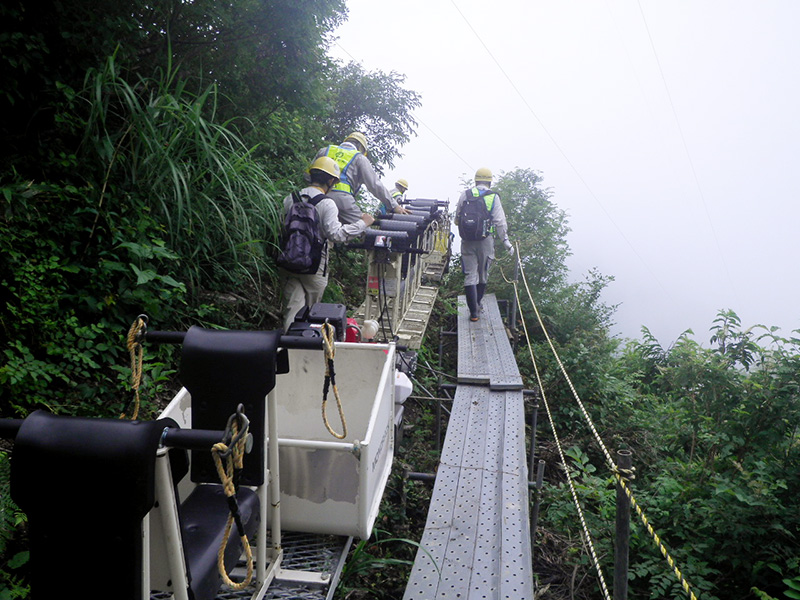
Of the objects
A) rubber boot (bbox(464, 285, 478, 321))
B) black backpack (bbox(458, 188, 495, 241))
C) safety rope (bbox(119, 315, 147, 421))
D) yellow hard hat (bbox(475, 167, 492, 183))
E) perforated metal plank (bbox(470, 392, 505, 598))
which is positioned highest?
yellow hard hat (bbox(475, 167, 492, 183))

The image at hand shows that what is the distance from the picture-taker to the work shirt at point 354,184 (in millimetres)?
5586

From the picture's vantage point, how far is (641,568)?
3662mm

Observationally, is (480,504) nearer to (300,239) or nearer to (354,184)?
(300,239)

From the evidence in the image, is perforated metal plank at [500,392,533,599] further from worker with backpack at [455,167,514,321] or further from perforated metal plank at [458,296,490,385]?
worker with backpack at [455,167,514,321]

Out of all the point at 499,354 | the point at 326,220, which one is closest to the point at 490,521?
the point at 326,220

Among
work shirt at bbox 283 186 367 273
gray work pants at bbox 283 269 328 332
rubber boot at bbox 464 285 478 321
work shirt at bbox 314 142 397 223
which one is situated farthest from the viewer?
rubber boot at bbox 464 285 478 321

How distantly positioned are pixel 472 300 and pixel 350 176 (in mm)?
2746

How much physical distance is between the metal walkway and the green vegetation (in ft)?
0.97

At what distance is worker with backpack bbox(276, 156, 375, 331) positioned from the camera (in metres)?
4.68

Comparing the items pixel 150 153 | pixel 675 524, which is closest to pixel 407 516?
pixel 675 524

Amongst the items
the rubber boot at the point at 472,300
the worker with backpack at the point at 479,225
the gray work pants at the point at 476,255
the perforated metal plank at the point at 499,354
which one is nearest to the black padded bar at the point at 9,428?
the perforated metal plank at the point at 499,354

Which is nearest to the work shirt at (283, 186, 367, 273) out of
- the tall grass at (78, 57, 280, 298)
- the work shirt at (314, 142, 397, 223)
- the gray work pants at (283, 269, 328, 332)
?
the gray work pants at (283, 269, 328, 332)

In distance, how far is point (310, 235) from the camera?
4691mm

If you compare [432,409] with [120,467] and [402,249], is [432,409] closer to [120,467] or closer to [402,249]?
[402,249]
